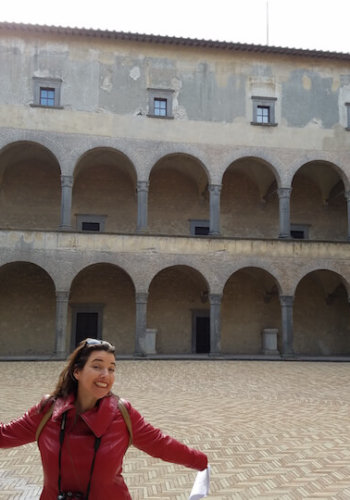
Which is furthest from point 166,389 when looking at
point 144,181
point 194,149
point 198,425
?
point 194,149

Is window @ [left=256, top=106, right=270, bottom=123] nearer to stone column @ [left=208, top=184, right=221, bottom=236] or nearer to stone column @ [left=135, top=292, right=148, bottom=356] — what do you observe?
stone column @ [left=208, top=184, right=221, bottom=236]

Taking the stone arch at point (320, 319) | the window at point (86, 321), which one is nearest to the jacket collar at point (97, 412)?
the window at point (86, 321)

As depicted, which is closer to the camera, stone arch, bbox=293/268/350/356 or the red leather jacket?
the red leather jacket

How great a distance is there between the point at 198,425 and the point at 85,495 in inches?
196

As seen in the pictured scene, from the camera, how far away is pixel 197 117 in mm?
18438

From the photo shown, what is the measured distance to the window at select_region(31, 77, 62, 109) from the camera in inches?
687

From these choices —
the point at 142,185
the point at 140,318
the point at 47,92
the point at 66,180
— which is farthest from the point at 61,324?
the point at 47,92

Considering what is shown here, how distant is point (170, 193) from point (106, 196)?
2850 mm

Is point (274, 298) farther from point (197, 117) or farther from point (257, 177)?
point (197, 117)

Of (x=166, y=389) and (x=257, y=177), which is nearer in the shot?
(x=166, y=389)

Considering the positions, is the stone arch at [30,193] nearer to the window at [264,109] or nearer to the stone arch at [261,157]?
the stone arch at [261,157]

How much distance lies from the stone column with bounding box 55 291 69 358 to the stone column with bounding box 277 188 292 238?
28.2 ft

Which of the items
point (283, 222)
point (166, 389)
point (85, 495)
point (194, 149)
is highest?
point (194, 149)

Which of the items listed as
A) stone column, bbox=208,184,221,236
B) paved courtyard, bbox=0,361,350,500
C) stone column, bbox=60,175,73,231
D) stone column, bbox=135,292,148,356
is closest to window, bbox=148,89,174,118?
stone column, bbox=208,184,221,236
